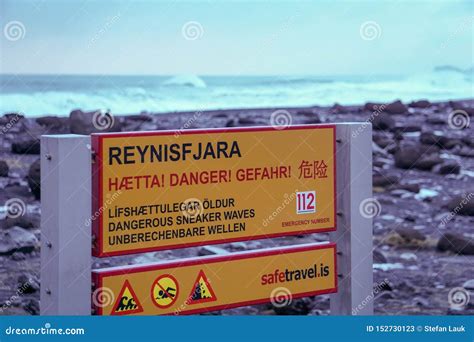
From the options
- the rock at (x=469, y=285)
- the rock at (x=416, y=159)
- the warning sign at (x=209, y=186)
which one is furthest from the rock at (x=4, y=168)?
the warning sign at (x=209, y=186)

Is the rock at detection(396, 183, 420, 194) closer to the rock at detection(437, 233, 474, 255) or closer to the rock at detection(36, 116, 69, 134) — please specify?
the rock at detection(437, 233, 474, 255)

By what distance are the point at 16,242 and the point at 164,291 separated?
4427mm

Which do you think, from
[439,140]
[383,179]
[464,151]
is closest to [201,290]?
[383,179]

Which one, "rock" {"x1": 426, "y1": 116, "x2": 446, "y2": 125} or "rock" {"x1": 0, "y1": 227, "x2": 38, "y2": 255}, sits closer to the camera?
"rock" {"x1": 0, "y1": 227, "x2": 38, "y2": 255}

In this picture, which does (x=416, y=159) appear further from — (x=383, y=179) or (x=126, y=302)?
(x=126, y=302)

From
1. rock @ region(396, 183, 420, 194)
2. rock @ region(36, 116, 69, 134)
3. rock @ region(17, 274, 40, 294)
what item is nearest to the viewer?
rock @ region(17, 274, 40, 294)

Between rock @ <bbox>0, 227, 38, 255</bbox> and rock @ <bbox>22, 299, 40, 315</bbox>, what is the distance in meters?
1.78

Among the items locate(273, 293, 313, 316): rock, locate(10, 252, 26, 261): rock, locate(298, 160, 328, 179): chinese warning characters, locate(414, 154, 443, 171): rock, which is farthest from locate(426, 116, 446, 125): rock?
locate(298, 160, 328, 179): chinese warning characters

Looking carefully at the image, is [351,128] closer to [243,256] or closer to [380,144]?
[243,256]

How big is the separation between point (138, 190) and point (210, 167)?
0.51m

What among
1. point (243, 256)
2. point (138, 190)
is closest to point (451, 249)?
point (243, 256)

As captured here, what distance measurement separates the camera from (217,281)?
552 cm

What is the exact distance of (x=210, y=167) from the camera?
18.1 feet

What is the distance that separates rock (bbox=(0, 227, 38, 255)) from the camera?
9.23 meters
